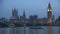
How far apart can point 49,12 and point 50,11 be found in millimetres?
64

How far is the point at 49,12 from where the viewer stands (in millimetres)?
5297

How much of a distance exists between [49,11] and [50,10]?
0.18 ft

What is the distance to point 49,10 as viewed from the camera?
5352 millimetres

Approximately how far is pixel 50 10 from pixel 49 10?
0.03 metres

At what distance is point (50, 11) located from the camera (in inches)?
210

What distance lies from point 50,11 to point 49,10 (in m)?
0.04

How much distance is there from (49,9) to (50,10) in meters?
0.04

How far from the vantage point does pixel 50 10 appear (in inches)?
211

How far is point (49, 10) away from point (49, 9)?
43 mm

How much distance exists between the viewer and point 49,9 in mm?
5383

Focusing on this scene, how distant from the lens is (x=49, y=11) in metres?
5.33

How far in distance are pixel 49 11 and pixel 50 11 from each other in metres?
0.03
